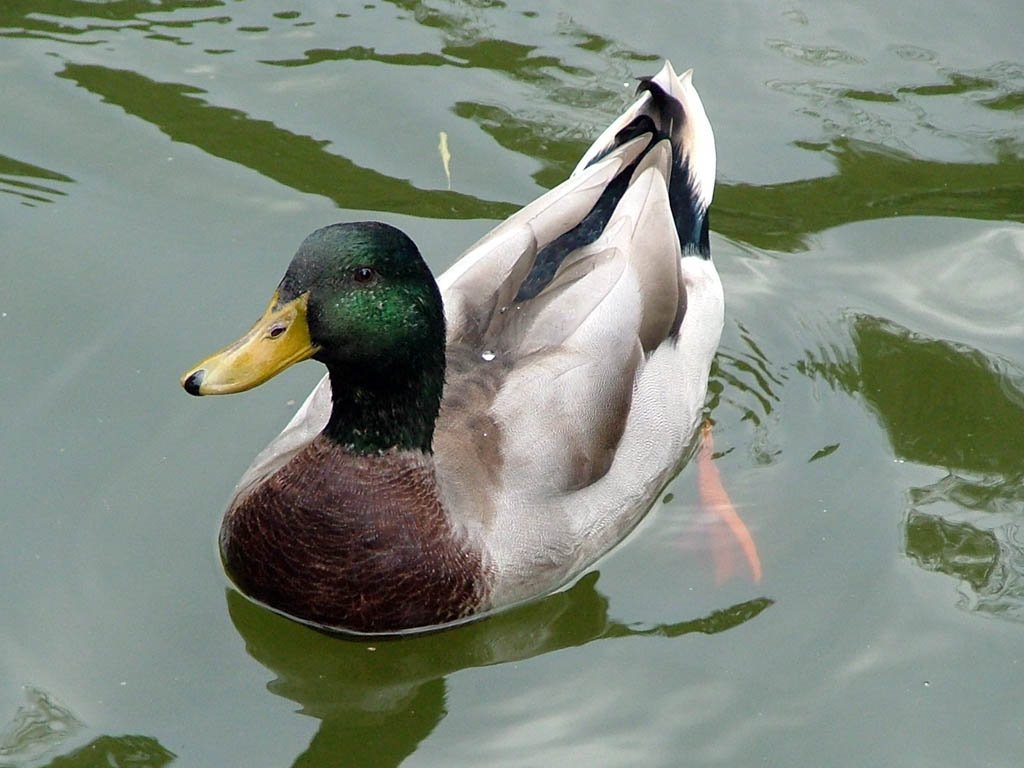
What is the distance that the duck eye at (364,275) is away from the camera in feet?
17.0

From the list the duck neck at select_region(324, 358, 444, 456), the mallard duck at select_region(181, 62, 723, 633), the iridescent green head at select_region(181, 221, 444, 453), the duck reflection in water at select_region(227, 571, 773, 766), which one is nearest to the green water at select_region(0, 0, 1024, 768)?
the duck reflection in water at select_region(227, 571, 773, 766)

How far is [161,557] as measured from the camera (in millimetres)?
5965

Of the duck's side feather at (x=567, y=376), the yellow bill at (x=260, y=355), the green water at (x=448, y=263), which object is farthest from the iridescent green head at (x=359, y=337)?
the green water at (x=448, y=263)

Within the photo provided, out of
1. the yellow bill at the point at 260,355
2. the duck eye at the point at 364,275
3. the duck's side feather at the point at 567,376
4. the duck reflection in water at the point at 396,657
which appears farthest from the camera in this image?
the duck's side feather at the point at 567,376

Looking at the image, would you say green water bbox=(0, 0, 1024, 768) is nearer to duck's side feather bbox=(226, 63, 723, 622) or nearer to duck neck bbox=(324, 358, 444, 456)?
duck's side feather bbox=(226, 63, 723, 622)

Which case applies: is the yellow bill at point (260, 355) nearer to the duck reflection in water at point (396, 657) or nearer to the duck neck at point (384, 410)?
the duck neck at point (384, 410)

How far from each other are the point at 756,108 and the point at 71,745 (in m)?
4.55

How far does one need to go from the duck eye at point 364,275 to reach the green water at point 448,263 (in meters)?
1.24

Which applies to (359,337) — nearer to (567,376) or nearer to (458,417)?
(458,417)

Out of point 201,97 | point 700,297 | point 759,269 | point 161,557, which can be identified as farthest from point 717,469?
point 201,97

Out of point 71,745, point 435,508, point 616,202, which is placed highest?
point 616,202

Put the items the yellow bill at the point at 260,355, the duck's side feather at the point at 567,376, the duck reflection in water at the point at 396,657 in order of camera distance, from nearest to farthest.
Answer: the yellow bill at the point at 260,355 < the duck reflection in water at the point at 396,657 < the duck's side feather at the point at 567,376

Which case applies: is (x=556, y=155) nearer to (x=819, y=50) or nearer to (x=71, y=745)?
(x=819, y=50)

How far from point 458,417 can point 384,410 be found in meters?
0.44
